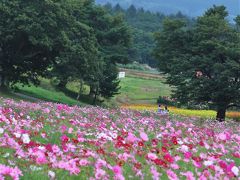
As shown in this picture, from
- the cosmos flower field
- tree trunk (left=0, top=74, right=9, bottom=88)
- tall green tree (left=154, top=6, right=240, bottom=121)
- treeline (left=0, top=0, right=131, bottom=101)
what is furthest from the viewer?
tree trunk (left=0, top=74, right=9, bottom=88)

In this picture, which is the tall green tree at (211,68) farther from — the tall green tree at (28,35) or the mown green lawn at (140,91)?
the mown green lawn at (140,91)

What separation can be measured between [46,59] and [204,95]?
1423 centimetres

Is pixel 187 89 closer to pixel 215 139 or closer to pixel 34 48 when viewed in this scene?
pixel 34 48

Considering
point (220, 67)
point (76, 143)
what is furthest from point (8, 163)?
point (220, 67)

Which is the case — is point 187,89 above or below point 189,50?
below

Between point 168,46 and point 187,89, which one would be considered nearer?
point 187,89

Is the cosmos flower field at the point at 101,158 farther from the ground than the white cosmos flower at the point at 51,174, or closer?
closer

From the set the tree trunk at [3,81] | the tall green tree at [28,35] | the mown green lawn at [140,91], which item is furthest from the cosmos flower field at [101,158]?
the mown green lawn at [140,91]

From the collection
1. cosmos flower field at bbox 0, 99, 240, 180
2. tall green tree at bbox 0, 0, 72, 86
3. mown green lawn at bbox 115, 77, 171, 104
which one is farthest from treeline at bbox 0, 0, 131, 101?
cosmos flower field at bbox 0, 99, 240, 180

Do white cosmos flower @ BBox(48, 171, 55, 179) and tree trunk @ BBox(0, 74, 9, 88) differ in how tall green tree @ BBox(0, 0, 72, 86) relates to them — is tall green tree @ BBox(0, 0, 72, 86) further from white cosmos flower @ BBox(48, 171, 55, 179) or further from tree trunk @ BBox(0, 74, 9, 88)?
white cosmos flower @ BBox(48, 171, 55, 179)

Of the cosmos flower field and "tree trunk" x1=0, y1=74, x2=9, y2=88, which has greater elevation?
the cosmos flower field

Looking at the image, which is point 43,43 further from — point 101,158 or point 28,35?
point 101,158

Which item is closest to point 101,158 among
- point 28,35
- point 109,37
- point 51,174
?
point 51,174

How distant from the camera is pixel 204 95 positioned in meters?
40.8
